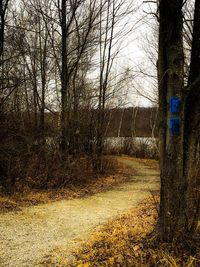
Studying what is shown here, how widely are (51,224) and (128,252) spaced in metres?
2.34

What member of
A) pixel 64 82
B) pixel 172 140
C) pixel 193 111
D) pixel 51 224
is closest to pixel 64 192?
pixel 51 224

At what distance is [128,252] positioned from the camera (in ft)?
12.7

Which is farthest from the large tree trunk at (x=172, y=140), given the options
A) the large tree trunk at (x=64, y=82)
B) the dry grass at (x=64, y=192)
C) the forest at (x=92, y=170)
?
the large tree trunk at (x=64, y=82)

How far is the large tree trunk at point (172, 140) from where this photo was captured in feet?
12.3

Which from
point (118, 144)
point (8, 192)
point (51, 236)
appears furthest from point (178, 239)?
point (118, 144)

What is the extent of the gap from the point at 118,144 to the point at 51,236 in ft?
56.6

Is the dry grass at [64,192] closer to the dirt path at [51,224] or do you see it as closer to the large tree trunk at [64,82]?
the dirt path at [51,224]

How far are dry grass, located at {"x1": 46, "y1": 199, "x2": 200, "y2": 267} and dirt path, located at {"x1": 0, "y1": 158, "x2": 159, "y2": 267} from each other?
14.8 inches

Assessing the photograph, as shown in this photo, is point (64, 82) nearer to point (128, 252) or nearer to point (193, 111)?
point (193, 111)

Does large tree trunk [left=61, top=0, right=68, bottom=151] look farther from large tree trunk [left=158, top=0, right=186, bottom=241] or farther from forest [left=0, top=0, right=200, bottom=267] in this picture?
large tree trunk [left=158, top=0, right=186, bottom=241]

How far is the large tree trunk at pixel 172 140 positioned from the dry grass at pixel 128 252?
22 cm

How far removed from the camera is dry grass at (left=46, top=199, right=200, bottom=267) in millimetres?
3516

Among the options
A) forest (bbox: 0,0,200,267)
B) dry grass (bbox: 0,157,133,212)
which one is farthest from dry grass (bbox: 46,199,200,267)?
dry grass (bbox: 0,157,133,212)

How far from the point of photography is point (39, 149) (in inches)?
382
